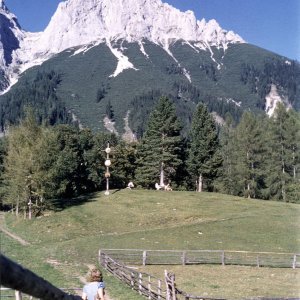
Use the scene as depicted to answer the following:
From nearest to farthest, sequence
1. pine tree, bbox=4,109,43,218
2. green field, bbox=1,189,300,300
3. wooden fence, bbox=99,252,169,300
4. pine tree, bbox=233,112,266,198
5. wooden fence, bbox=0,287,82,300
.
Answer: wooden fence, bbox=0,287,82,300, wooden fence, bbox=99,252,169,300, green field, bbox=1,189,300,300, pine tree, bbox=4,109,43,218, pine tree, bbox=233,112,266,198

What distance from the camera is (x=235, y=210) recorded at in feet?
192

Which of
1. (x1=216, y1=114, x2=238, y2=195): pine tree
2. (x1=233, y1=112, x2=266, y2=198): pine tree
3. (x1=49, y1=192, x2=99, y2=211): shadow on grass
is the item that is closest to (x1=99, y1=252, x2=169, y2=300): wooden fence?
(x1=49, y1=192, x2=99, y2=211): shadow on grass

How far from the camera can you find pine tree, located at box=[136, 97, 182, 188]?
82.9 metres

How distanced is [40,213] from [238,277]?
32.9 metres

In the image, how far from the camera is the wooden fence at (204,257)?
35562mm

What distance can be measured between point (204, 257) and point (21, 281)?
1337 inches

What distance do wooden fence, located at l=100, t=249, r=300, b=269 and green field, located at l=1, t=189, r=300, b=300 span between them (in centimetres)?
118

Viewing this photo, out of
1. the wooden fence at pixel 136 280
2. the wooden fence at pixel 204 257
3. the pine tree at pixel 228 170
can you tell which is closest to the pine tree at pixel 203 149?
the pine tree at pixel 228 170

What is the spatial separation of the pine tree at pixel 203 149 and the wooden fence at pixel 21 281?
77695mm

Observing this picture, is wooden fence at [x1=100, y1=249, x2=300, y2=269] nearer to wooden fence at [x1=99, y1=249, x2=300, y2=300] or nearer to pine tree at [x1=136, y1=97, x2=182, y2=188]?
wooden fence at [x1=99, y1=249, x2=300, y2=300]

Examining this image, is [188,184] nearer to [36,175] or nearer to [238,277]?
[36,175]

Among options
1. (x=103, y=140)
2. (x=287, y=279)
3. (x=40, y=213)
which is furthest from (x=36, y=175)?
(x=103, y=140)

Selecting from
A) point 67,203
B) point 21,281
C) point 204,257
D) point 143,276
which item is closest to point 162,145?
point 67,203

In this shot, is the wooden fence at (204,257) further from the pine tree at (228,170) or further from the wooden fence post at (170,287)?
the pine tree at (228,170)
